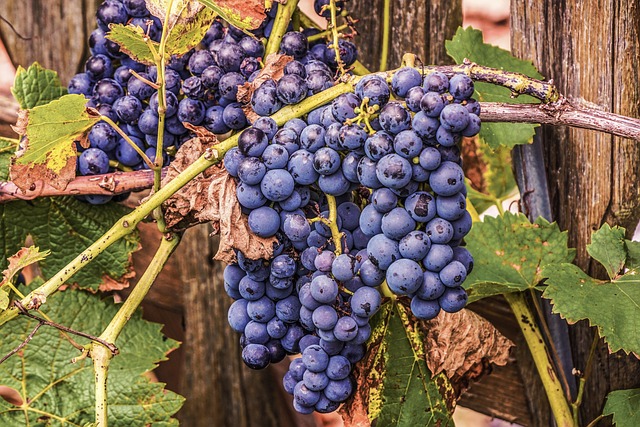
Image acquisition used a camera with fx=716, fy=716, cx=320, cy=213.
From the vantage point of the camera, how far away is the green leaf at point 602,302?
0.96 meters

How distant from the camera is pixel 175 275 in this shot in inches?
65.6

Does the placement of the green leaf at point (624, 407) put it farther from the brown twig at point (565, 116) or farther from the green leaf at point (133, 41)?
the green leaf at point (133, 41)

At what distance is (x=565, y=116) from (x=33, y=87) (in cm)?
85

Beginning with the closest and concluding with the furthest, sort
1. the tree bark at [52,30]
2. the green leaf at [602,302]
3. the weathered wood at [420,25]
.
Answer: the green leaf at [602,302]
the weathered wood at [420,25]
the tree bark at [52,30]

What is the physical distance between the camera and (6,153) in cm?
119

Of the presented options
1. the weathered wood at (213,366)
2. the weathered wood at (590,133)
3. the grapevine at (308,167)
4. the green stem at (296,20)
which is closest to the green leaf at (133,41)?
the grapevine at (308,167)

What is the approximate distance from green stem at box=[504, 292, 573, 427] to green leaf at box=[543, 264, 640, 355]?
0.56ft

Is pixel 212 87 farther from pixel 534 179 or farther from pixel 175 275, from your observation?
pixel 175 275

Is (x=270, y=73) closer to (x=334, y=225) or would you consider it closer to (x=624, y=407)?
(x=334, y=225)

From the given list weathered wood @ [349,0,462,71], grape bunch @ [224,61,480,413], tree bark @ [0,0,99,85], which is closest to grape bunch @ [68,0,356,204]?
grape bunch @ [224,61,480,413]

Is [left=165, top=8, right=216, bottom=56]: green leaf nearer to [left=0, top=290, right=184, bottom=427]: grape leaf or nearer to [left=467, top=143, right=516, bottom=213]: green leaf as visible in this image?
[left=0, top=290, right=184, bottom=427]: grape leaf

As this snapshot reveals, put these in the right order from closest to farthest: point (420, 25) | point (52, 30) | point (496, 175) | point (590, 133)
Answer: point (590, 133), point (420, 25), point (496, 175), point (52, 30)

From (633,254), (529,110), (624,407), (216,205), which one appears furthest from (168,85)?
(624,407)

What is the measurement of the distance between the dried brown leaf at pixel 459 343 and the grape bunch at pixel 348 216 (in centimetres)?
17
